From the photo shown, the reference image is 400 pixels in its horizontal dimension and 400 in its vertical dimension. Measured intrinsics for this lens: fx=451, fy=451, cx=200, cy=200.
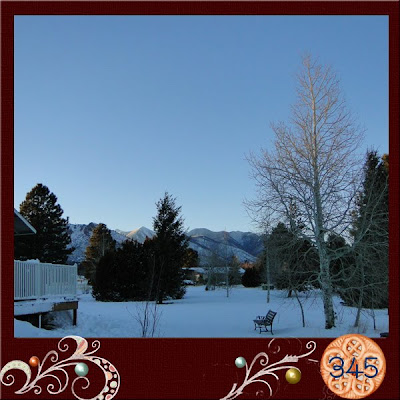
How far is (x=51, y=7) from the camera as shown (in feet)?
17.0

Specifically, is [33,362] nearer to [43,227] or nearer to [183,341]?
[183,341]

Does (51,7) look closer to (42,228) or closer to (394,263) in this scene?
(394,263)

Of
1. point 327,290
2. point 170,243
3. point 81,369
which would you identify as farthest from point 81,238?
point 81,369

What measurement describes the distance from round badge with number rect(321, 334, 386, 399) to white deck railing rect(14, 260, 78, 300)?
7079mm

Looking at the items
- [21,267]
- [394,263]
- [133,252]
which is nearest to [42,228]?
[133,252]

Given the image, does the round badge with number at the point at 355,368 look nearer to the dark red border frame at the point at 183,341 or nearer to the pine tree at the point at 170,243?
the dark red border frame at the point at 183,341

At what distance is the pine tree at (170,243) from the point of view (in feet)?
87.7

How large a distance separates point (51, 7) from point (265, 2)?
2455 millimetres

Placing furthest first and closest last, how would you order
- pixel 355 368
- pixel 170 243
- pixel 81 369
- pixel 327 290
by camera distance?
pixel 170 243 < pixel 327 290 < pixel 81 369 < pixel 355 368

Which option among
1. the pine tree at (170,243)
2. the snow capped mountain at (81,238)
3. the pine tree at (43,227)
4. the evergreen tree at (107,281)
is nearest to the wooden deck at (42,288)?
the pine tree at (170,243)

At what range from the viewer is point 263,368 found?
190 inches

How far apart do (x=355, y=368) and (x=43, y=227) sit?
27817 mm

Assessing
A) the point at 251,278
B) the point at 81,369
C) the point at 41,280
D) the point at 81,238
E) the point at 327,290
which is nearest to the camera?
the point at 81,369

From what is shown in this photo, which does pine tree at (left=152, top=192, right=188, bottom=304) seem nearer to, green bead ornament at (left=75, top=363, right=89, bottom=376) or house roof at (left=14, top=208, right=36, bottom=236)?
house roof at (left=14, top=208, right=36, bottom=236)
